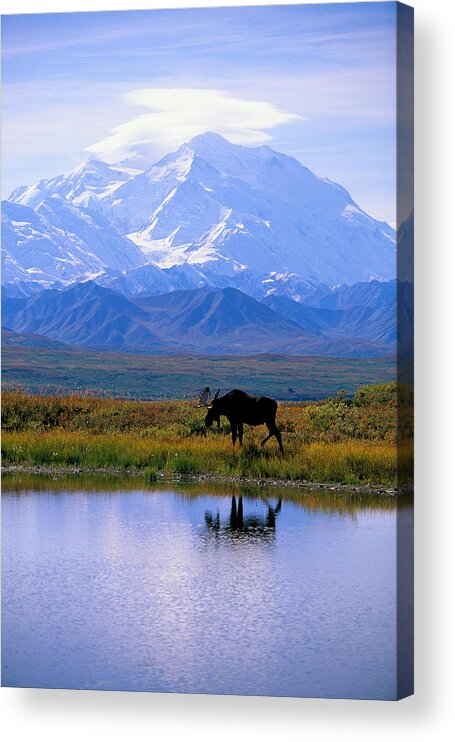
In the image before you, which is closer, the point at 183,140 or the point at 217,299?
the point at 183,140

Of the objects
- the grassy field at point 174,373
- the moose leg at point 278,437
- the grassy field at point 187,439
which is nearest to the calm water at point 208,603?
the grassy field at point 187,439

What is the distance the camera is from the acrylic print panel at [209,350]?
38.4 ft

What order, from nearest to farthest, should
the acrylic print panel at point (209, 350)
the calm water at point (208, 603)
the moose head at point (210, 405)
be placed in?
the calm water at point (208, 603) → the acrylic print panel at point (209, 350) → the moose head at point (210, 405)

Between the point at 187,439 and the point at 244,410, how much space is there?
1187mm

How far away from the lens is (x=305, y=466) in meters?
15.1

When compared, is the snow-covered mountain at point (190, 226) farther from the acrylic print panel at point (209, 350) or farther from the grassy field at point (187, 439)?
the grassy field at point (187, 439)

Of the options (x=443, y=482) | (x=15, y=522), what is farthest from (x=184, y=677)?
(x=15, y=522)

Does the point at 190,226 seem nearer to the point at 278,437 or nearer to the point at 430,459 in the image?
the point at 278,437

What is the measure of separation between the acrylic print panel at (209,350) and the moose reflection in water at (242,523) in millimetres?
39

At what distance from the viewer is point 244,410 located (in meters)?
14.7

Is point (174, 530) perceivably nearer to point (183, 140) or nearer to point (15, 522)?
point (15, 522)

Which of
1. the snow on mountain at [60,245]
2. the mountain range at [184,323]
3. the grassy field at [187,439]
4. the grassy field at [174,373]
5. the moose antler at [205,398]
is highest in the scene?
the snow on mountain at [60,245]

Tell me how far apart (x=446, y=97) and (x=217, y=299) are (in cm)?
392

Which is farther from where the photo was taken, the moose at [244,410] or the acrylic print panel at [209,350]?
the moose at [244,410]
